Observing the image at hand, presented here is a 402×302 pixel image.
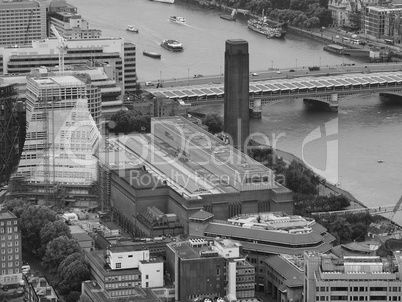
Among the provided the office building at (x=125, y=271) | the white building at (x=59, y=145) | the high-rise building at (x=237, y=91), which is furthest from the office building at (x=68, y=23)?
the office building at (x=125, y=271)

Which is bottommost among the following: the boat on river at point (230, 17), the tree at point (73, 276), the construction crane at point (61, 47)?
the boat on river at point (230, 17)

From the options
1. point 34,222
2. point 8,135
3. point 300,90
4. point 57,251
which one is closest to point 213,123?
point 300,90

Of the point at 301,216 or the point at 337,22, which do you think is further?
the point at 337,22

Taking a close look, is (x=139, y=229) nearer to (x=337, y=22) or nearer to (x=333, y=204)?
(x=333, y=204)

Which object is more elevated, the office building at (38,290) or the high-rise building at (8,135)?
the high-rise building at (8,135)

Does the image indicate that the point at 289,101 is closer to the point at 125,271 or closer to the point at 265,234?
the point at 265,234

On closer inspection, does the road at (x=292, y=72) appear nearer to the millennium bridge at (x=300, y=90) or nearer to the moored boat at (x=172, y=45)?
the millennium bridge at (x=300, y=90)

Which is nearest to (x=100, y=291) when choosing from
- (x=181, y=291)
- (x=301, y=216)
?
(x=181, y=291)
